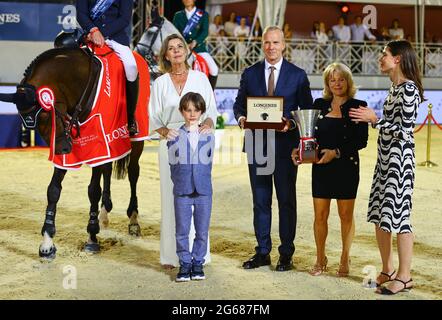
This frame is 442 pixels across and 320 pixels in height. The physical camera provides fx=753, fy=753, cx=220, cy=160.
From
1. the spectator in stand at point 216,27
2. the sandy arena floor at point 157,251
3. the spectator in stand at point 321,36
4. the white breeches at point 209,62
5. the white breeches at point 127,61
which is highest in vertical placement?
the spectator in stand at point 216,27

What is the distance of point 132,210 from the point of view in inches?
302

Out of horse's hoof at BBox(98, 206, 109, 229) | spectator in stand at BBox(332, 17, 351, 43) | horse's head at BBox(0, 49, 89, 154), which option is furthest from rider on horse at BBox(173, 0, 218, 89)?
spectator in stand at BBox(332, 17, 351, 43)

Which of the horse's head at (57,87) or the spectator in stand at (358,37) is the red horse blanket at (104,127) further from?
the spectator in stand at (358,37)

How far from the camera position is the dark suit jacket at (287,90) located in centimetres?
577

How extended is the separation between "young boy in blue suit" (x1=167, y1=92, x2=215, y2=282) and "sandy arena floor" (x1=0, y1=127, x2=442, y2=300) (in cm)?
20

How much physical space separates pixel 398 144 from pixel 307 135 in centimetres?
65

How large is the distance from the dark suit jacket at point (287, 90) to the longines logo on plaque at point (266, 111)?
0.83 ft

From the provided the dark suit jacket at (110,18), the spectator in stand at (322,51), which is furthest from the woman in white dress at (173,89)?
the spectator in stand at (322,51)

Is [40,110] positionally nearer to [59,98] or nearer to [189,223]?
[59,98]

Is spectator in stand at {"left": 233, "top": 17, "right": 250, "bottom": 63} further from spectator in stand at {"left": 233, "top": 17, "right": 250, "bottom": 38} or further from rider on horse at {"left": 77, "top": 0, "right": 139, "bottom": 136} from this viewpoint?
rider on horse at {"left": 77, "top": 0, "right": 139, "bottom": 136}

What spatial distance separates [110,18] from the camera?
712cm

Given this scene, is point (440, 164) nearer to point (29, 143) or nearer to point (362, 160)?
point (362, 160)

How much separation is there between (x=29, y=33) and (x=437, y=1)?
10.5m

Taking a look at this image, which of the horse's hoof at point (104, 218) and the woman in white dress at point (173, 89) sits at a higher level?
the woman in white dress at point (173, 89)
